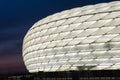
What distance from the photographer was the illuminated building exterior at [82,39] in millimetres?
37781

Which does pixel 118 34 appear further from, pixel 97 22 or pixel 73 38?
pixel 73 38

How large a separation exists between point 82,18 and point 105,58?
6.39 meters

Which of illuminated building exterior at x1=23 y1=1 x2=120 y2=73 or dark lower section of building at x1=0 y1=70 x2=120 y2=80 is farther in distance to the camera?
illuminated building exterior at x1=23 y1=1 x2=120 y2=73

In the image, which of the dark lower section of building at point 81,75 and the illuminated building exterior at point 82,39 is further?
the illuminated building exterior at point 82,39

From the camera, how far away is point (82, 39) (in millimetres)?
39938

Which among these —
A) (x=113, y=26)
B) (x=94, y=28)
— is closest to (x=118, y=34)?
(x=113, y=26)

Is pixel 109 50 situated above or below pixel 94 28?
below

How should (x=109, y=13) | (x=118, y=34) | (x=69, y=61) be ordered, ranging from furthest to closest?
1. (x=69, y=61)
2. (x=109, y=13)
3. (x=118, y=34)

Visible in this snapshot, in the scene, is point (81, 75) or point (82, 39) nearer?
point (82, 39)

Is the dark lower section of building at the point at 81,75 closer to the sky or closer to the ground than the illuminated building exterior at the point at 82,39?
closer to the ground

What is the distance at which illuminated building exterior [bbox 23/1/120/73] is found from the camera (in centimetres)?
3778

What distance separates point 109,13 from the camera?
3869cm

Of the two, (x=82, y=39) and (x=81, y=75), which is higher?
(x=82, y=39)

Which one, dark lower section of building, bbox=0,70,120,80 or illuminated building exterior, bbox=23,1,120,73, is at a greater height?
illuminated building exterior, bbox=23,1,120,73
